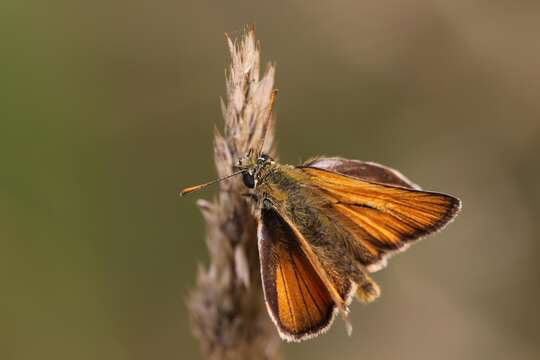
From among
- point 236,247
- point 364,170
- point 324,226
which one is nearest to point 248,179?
point 236,247

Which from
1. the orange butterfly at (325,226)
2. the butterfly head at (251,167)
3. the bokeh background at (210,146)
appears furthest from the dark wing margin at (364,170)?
the bokeh background at (210,146)

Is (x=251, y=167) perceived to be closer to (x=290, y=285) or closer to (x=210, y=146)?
(x=290, y=285)

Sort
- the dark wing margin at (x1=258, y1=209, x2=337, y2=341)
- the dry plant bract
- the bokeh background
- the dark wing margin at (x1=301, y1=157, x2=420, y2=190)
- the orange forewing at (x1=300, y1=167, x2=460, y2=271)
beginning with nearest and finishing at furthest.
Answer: the dark wing margin at (x1=258, y1=209, x2=337, y2=341)
the dry plant bract
the orange forewing at (x1=300, y1=167, x2=460, y2=271)
the dark wing margin at (x1=301, y1=157, x2=420, y2=190)
the bokeh background

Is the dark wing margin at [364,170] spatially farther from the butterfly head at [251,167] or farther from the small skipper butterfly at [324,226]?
the butterfly head at [251,167]

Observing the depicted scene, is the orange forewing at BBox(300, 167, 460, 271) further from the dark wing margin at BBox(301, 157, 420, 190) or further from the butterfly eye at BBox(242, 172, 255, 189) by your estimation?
the butterfly eye at BBox(242, 172, 255, 189)

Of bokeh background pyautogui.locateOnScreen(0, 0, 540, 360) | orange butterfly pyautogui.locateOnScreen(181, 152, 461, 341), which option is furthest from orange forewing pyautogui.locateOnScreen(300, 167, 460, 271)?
bokeh background pyautogui.locateOnScreen(0, 0, 540, 360)
